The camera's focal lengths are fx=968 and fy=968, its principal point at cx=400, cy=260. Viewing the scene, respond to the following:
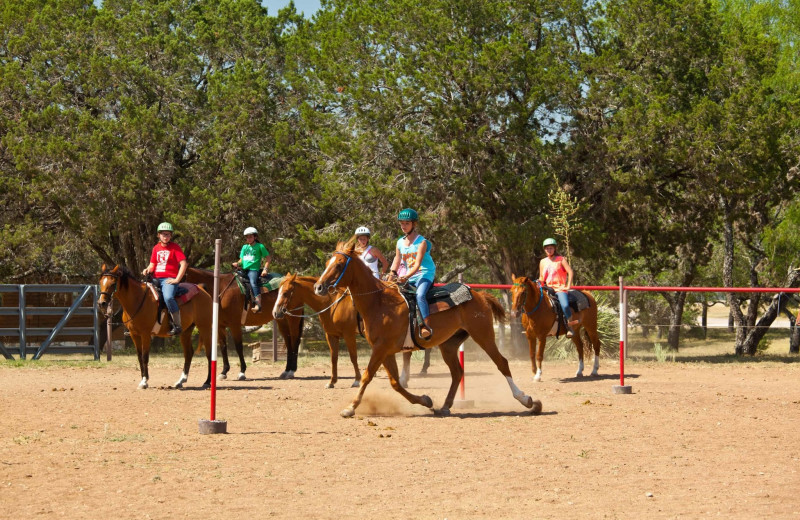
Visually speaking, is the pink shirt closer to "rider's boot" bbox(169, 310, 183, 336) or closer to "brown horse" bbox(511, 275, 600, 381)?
"brown horse" bbox(511, 275, 600, 381)

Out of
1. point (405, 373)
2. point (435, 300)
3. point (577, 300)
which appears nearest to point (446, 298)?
point (435, 300)

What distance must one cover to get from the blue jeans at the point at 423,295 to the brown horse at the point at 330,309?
9.36 ft

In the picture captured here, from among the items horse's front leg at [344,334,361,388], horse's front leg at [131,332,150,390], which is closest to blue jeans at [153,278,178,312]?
horse's front leg at [131,332,150,390]

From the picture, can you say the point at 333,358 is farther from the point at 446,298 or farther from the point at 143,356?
the point at 446,298

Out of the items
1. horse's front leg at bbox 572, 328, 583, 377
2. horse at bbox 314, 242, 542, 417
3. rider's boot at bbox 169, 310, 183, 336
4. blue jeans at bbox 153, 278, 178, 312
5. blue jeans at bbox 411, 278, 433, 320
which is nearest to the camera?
horse at bbox 314, 242, 542, 417

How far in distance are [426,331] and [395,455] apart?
9.02 feet

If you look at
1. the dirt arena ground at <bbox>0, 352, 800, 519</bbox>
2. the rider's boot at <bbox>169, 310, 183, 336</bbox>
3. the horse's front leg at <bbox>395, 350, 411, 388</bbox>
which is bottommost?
the dirt arena ground at <bbox>0, 352, 800, 519</bbox>

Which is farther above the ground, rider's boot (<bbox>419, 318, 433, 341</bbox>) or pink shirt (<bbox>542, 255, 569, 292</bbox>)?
pink shirt (<bbox>542, 255, 569, 292</bbox>)

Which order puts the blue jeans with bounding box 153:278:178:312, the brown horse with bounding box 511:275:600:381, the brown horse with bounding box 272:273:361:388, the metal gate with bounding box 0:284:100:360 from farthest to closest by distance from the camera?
1. the metal gate with bounding box 0:284:100:360
2. the brown horse with bounding box 511:275:600:381
3. the blue jeans with bounding box 153:278:178:312
4. the brown horse with bounding box 272:273:361:388

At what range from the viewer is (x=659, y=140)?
2573 cm

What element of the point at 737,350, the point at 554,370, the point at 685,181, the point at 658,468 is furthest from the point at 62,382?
the point at 737,350

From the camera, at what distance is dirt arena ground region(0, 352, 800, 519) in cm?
695

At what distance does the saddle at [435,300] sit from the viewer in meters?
11.7

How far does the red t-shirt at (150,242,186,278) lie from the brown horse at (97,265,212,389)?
14.3 inches
